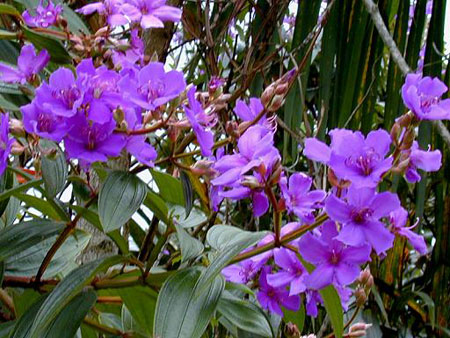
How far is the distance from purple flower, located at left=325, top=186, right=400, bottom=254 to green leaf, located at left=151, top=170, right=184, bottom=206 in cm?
23

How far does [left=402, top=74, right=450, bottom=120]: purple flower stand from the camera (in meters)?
0.50

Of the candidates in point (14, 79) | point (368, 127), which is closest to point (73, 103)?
point (14, 79)

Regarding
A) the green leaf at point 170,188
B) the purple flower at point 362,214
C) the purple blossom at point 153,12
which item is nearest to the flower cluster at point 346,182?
the purple flower at point 362,214

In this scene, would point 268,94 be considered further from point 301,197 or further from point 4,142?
point 4,142

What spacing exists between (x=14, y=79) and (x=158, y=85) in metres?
0.17

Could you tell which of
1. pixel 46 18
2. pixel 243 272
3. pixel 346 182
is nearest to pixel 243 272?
pixel 243 272

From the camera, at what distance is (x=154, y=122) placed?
1.92ft

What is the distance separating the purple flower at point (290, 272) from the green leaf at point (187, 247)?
72 mm

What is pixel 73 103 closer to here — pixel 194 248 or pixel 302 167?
pixel 194 248

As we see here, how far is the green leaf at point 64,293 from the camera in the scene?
509mm

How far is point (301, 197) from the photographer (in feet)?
1.94

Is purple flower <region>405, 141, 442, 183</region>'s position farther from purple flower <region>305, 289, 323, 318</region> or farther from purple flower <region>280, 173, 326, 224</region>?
purple flower <region>305, 289, 323, 318</region>

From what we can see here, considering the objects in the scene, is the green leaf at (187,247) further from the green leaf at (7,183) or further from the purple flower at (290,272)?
the green leaf at (7,183)

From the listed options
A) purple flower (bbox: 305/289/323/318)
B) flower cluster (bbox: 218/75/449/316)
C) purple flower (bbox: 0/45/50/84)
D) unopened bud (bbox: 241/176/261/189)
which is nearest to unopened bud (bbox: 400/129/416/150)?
flower cluster (bbox: 218/75/449/316)
